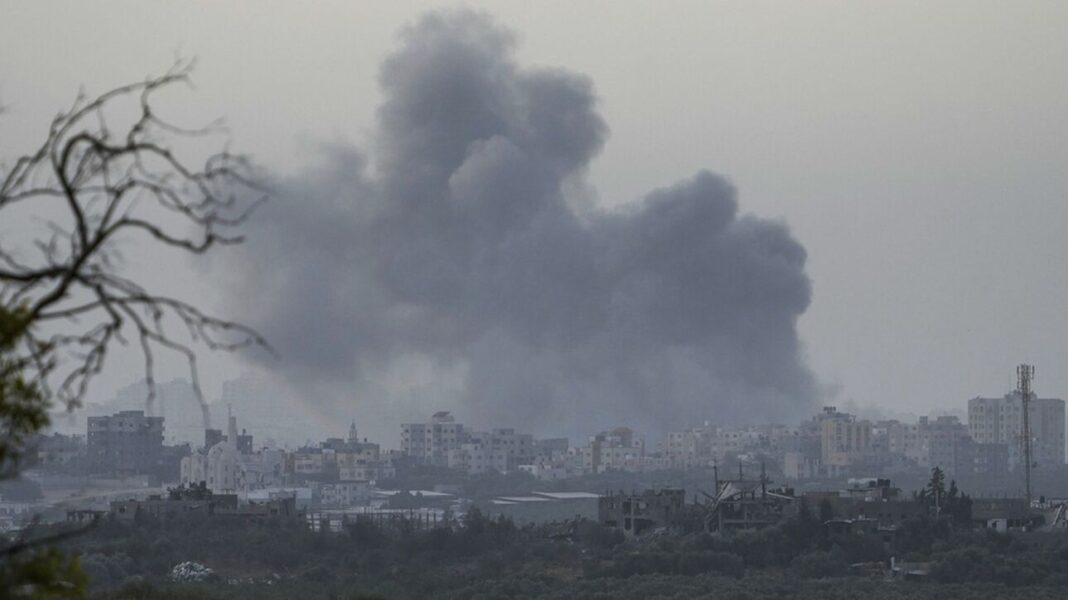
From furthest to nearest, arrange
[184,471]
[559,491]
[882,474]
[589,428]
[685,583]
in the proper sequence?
[589,428], [882,474], [559,491], [184,471], [685,583]

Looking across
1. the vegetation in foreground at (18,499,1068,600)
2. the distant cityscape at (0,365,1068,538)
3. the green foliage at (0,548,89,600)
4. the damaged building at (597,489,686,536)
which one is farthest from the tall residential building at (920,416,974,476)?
the green foliage at (0,548,89,600)

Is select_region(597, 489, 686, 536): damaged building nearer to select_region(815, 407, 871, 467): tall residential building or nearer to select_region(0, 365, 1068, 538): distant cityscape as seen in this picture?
select_region(0, 365, 1068, 538): distant cityscape

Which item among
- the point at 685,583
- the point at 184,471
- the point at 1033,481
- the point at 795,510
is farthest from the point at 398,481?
the point at 685,583

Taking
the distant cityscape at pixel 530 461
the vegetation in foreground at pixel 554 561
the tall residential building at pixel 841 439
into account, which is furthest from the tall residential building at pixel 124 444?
the vegetation in foreground at pixel 554 561

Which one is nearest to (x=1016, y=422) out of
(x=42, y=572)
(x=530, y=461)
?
(x=530, y=461)

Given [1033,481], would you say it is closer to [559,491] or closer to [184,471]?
[559,491]

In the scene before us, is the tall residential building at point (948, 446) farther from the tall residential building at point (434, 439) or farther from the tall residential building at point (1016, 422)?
the tall residential building at point (434, 439)

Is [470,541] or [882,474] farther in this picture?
[882,474]
